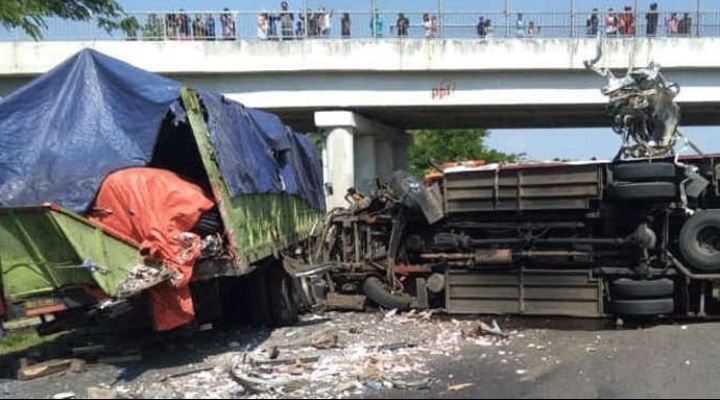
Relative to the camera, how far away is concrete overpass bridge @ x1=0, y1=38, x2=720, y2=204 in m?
24.9

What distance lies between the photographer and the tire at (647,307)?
10.2 metres

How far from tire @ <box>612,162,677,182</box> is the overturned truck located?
0.04 ft

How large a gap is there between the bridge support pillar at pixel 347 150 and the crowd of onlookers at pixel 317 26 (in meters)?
2.70

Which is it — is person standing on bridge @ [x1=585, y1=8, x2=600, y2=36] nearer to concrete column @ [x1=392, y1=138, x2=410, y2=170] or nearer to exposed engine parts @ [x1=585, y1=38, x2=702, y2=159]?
concrete column @ [x1=392, y1=138, x2=410, y2=170]

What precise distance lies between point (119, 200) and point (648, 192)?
6.22 metres

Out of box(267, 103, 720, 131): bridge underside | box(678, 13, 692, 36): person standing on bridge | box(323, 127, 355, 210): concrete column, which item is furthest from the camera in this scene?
box(267, 103, 720, 131): bridge underside

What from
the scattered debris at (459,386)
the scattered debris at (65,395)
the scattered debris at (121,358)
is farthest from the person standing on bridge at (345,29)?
the scattered debris at (65,395)

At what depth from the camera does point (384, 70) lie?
999 inches

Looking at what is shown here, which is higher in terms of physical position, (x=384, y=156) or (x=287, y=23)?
(x=287, y=23)

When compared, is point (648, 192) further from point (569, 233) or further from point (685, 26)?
point (685, 26)

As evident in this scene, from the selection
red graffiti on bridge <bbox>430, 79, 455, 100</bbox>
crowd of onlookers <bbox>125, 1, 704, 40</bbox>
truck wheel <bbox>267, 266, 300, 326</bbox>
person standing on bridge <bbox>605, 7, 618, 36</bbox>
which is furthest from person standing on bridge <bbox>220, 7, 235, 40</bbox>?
truck wheel <bbox>267, 266, 300, 326</bbox>

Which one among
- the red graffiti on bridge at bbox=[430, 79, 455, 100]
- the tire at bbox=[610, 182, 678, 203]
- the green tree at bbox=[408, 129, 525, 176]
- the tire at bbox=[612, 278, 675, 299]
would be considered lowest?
the green tree at bbox=[408, 129, 525, 176]

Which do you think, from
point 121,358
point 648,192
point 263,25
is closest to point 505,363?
point 648,192

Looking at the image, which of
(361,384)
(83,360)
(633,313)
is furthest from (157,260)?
(633,313)
